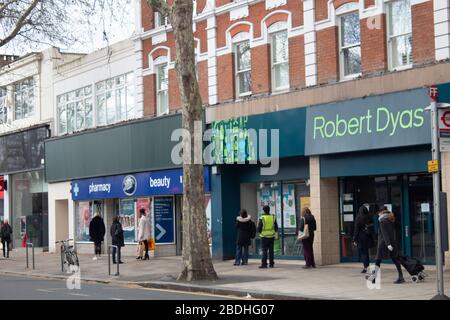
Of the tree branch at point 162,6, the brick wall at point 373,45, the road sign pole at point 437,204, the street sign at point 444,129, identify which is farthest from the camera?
the brick wall at point 373,45

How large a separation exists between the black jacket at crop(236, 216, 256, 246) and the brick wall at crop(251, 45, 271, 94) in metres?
4.34

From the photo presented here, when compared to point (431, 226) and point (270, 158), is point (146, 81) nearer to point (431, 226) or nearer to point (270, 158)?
point (270, 158)

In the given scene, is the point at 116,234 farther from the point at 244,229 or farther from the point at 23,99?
the point at 23,99

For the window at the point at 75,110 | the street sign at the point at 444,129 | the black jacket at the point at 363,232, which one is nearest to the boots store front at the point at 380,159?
the black jacket at the point at 363,232

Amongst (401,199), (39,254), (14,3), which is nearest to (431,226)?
(401,199)

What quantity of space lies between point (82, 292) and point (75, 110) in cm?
1856

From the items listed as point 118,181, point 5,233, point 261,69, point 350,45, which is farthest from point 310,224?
point 5,233

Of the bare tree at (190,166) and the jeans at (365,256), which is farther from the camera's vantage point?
the jeans at (365,256)

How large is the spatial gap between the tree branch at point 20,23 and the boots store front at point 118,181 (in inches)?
206

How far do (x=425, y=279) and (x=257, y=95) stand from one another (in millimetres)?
9833

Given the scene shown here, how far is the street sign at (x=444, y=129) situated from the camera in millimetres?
14203

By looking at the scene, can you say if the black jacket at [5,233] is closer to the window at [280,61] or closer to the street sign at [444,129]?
the window at [280,61]

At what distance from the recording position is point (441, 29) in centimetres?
2019

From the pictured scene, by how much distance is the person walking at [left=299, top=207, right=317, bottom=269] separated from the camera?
899 inches
